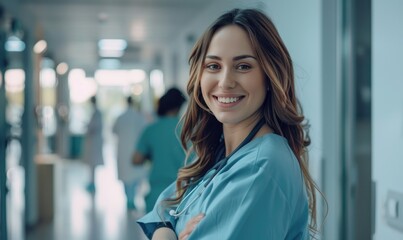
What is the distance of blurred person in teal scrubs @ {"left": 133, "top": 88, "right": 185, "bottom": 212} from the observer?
3377mm

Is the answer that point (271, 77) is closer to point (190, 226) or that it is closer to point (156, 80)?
point (190, 226)

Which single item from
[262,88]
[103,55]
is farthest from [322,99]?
[103,55]

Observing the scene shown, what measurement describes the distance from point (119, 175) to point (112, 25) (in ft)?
7.83

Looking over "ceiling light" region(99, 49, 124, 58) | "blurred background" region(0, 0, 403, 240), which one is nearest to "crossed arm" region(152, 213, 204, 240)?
"blurred background" region(0, 0, 403, 240)

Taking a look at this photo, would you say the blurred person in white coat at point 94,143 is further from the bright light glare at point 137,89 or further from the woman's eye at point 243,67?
the bright light glare at point 137,89

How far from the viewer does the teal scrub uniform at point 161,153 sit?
3375mm

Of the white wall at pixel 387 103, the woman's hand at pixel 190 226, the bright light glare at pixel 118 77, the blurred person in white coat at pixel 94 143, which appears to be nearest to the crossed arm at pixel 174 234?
the woman's hand at pixel 190 226

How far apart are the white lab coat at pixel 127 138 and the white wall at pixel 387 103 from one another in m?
4.99

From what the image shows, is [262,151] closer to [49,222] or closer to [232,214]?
[232,214]

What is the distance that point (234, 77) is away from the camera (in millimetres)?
1186

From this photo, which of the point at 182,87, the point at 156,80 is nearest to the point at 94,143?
the point at 182,87

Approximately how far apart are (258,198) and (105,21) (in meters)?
6.66

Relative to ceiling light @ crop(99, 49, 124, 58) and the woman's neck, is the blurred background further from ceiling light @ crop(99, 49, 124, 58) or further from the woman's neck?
the woman's neck

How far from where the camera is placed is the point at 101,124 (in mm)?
8031
